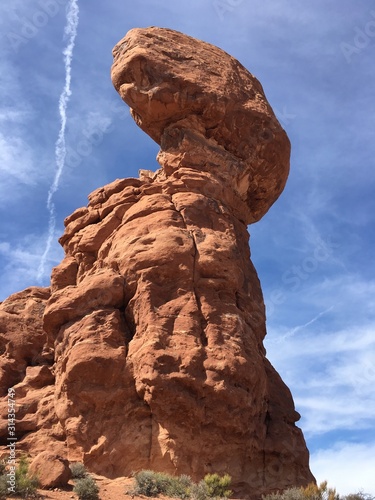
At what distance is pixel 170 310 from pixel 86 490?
608 cm

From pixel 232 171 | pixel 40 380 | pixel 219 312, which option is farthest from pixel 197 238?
pixel 40 380

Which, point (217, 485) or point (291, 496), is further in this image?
point (291, 496)

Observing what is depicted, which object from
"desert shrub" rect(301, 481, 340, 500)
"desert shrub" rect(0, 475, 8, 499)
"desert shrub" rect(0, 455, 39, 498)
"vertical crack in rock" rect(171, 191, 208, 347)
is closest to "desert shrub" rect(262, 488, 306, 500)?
"desert shrub" rect(301, 481, 340, 500)

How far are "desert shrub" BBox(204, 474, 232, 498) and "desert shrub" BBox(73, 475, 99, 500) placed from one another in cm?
275

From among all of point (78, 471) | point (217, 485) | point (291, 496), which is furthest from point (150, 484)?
point (291, 496)

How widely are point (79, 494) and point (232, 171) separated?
13.3 metres

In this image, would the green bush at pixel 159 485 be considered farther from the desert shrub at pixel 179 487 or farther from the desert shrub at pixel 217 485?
the desert shrub at pixel 217 485

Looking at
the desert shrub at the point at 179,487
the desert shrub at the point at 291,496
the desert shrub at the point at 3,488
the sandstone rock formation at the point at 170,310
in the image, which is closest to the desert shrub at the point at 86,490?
the desert shrub at the point at 3,488

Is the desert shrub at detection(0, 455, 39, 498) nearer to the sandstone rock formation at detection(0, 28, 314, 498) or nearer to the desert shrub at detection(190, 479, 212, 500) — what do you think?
the sandstone rock formation at detection(0, 28, 314, 498)

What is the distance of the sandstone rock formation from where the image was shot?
16969mm

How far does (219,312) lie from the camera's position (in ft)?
61.6

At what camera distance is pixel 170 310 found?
18.4 metres

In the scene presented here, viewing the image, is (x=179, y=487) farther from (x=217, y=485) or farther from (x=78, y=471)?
(x=78, y=471)

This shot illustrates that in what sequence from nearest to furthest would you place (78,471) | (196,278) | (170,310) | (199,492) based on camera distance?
(199,492) < (78,471) < (170,310) < (196,278)
